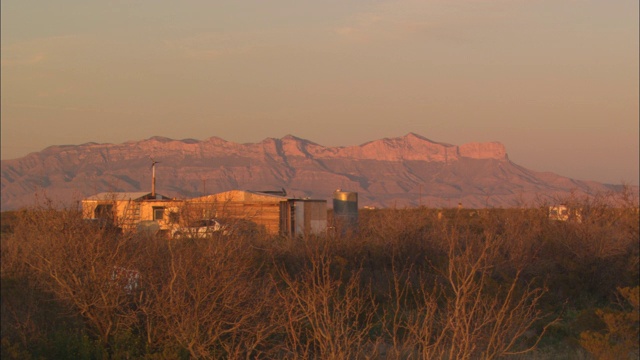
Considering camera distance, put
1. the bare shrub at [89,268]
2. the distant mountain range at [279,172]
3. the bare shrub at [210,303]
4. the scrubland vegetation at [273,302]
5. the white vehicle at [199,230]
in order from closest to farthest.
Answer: the scrubland vegetation at [273,302], the bare shrub at [210,303], the bare shrub at [89,268], the white vehicle at [199,230], the distant mountain range at [279,172]

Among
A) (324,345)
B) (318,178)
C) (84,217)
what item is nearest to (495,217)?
(84,217)

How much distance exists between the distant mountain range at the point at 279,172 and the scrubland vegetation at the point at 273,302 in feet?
158

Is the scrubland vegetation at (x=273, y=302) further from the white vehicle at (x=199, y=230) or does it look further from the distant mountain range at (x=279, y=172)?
the distant mountain range at (x=279, y=172)

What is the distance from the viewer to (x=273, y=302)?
1405 cm

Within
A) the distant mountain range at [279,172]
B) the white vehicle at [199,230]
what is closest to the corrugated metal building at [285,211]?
the white vehicle at [199,230]

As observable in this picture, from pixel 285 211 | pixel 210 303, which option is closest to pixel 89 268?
pixel 210 303

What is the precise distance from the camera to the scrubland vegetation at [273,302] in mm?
9797

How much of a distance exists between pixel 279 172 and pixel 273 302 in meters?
128

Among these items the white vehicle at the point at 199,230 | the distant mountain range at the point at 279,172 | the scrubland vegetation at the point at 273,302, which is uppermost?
the distant mountain range at the point at 279,172

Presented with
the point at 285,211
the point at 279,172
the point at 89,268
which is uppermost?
the point at 279,172

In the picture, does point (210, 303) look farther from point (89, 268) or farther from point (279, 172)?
point (279, 172)

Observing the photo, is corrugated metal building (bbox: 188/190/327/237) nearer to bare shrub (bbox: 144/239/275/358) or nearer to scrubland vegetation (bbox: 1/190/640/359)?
scrubland vegetation (bbox: 1/190/640/359)

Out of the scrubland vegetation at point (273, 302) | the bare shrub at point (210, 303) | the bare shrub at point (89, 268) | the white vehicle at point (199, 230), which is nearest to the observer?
the scrubland vegetation at point (273, 302)

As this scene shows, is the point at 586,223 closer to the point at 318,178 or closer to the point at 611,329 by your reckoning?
the point at 611,329
